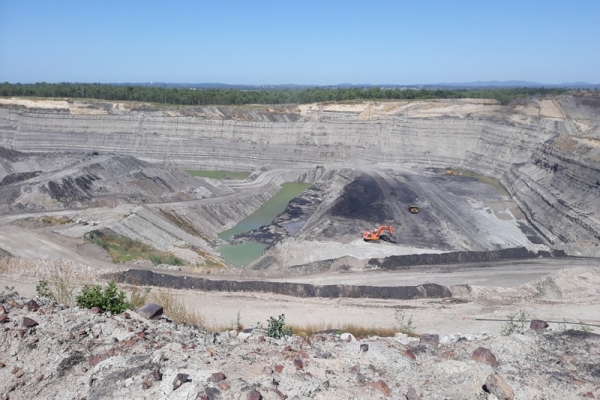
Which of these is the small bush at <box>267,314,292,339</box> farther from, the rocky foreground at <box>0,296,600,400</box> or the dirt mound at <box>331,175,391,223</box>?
the dirt mound at <box>331,175,391,223</box>

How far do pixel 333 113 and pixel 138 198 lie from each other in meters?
31.6

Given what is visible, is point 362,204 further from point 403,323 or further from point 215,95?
point 215,95

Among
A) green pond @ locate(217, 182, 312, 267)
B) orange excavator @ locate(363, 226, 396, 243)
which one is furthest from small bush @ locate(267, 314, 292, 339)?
orange excavator @ locate(363, 226, 396, 243)

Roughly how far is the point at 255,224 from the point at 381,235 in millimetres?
10526

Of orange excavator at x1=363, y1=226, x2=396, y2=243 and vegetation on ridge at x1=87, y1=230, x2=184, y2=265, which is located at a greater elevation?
vegetation on ridge at x1=87, y1=230, x2=184, y2=265

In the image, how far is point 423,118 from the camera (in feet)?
192

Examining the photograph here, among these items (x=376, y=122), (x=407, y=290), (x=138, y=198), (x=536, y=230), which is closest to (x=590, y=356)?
(x=407, y=290)

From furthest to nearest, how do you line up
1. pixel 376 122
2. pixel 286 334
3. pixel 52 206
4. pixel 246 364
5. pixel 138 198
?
pixel 376 122, pixel 138 198, pixel 52 206, pixel 286 334, pixel 246 364

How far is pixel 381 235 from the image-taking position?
28156 millimetres

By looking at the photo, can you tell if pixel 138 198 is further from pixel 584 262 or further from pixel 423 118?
pixel 423 118

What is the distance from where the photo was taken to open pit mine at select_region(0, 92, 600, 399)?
1027 centimetres

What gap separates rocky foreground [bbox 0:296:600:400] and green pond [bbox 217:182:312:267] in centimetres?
1686

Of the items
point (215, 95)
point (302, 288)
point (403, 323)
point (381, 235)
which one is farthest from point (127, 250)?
point (215, 95)

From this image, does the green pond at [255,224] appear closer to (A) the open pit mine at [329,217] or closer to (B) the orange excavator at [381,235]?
(A) the open pit mine at [329,217]
